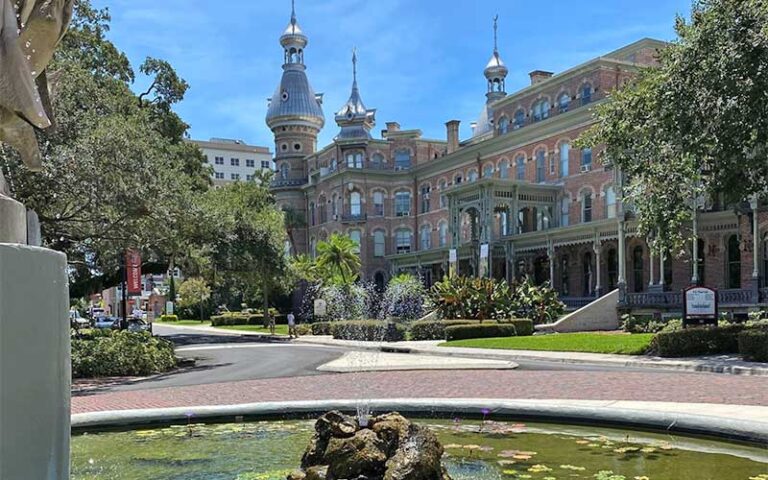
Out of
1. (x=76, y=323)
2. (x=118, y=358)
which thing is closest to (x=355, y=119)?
(x=76, y=323)

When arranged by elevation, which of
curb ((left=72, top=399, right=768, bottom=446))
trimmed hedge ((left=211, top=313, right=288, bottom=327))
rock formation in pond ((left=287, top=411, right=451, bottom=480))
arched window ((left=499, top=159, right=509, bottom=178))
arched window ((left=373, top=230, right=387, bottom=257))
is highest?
arched window ((left=499, top=159, right=509, bottom=178))

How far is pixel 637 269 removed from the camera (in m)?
42.9

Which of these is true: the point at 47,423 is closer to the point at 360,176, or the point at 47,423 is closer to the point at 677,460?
the point at 677,460

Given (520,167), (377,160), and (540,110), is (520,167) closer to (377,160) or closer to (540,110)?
(540,110)

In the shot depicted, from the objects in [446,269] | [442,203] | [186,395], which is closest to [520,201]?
[446,269]

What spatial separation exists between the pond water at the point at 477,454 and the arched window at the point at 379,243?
60.6 m

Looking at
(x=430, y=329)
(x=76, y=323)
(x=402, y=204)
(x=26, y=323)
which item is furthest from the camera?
(x=402, y=204)

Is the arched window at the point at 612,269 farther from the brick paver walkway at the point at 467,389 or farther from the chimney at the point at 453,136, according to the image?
the brick paver walkway at the point at 467,389

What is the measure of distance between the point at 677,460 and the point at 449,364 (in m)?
12.9

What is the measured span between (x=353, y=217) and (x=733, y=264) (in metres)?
39.4

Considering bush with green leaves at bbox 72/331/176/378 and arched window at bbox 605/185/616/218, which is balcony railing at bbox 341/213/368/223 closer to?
arched window at bbox 605/185/616/218

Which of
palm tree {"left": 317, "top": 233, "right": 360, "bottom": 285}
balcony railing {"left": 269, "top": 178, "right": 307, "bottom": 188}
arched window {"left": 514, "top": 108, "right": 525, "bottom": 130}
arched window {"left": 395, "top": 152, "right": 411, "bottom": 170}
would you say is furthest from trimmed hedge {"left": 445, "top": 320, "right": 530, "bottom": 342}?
balcony railing {"left": 269, "top": 178, "right": 307, "bottom": 188}

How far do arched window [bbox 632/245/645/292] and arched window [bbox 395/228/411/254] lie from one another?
28.5 m

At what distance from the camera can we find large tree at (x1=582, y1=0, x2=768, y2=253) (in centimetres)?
1955
